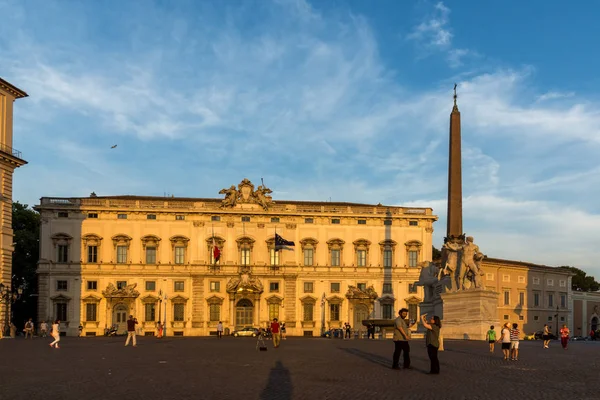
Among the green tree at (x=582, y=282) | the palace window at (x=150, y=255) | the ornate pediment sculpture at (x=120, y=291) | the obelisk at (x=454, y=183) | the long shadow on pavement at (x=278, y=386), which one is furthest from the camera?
the green tree at (x=582, y=282)

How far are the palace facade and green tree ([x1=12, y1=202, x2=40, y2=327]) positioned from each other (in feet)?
16.4

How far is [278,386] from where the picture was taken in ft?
48.0

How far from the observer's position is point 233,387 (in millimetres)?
14469

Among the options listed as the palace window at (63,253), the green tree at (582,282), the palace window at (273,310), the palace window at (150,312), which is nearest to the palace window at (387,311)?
the palace window at (273,310)

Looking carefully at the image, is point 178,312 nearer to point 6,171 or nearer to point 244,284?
point 244,284

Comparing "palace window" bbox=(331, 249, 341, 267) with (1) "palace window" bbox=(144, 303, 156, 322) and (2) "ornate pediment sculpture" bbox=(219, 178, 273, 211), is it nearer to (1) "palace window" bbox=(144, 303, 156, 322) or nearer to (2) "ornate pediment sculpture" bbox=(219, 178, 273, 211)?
(2) "ornate pediment sculpture" bbox=(219, 178, 273, 211)

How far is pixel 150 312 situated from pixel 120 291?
3.36 metres

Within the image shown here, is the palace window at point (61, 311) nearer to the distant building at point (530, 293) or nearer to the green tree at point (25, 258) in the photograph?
the green tree at point (25, 258)

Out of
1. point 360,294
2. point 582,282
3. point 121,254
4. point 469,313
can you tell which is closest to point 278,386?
point 469,313

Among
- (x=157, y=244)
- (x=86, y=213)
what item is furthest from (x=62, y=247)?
(x=157, y=244)

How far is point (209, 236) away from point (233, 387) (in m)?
57.0

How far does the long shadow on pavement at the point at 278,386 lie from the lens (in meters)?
13.0

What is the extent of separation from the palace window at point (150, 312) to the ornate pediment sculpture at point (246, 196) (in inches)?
457

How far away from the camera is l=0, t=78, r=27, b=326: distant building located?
4681 centimetres
